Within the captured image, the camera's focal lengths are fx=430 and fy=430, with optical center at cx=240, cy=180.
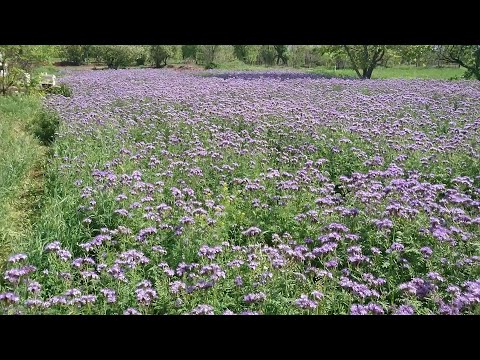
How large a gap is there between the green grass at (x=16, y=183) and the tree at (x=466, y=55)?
16.3m

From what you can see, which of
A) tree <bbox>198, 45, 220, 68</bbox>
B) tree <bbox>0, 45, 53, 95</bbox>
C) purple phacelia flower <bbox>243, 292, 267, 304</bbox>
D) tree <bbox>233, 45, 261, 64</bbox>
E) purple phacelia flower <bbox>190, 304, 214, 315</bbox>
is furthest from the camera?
tree <bbox>233, 45, 261, 64</bbox>

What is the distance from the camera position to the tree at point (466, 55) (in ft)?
58.6

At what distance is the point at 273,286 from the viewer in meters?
3.26

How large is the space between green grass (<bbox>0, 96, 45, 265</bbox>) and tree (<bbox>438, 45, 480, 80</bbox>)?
16.3 m

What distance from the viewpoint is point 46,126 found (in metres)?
8.99

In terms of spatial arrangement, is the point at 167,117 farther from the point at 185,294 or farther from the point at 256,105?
the point at 185,294

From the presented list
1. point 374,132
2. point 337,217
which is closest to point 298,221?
point 337,217

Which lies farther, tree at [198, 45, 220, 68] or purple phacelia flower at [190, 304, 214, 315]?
tree at [198, 45, 220, 68]

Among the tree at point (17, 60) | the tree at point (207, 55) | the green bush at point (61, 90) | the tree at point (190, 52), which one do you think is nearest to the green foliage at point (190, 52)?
the tree at point (190, 52)

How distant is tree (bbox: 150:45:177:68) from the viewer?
20984mm

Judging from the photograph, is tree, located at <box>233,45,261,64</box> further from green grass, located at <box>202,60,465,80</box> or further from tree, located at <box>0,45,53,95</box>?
tree, located at <box>0,45,53,95</box>

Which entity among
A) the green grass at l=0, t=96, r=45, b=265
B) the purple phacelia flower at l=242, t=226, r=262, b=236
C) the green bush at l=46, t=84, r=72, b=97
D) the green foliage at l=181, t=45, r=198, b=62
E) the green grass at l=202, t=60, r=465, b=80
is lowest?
the green grass at l=0, t=96, r=45, b=265

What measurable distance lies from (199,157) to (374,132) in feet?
8.73

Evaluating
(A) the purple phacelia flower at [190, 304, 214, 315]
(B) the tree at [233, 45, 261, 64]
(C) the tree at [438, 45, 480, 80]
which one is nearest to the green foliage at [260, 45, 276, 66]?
(B) the tree at [233, 45, 261, 64]
